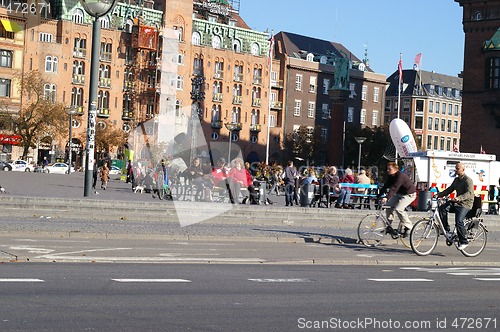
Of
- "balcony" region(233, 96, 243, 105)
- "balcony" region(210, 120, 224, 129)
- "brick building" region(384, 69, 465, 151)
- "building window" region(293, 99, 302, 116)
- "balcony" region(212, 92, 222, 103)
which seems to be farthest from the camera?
"brick building" region(384, 69, 465, 151)

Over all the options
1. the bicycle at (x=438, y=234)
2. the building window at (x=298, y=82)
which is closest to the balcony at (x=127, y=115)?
the building window at (x=298, y=82)

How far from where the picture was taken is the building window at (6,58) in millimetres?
98375

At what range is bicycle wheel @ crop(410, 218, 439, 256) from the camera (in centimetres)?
2148

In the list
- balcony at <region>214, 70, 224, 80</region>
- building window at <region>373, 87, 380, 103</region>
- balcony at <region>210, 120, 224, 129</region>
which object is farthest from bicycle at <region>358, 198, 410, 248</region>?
building window at <region>373, 87, 380, 103</region>

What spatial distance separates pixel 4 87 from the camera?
98.6 m

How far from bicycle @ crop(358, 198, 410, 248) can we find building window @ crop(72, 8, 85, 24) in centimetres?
8862

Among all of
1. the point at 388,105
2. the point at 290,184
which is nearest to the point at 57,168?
the point at 290,184

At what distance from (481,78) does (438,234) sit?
67.2m

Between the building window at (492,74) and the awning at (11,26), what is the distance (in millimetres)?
42540

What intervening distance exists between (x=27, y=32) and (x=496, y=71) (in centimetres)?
4404

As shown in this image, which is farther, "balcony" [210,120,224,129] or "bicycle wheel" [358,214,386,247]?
"balcony" [210,120,224,129]

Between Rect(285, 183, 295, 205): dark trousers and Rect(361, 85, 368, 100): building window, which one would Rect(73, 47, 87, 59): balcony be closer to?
Rect(361, 85, 368, 100): building window

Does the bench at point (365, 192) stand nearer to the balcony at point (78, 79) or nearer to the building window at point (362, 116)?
the balcony at point (78, 79)

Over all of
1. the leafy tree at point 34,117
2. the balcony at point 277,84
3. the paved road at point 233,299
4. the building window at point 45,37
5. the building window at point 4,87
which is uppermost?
the building window at point 45,37
